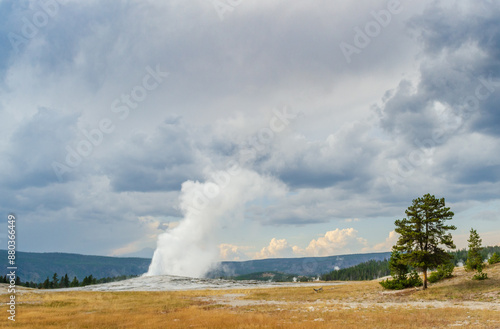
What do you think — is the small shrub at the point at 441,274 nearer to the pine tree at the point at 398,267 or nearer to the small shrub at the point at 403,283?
the small shrub at the point at 403,283

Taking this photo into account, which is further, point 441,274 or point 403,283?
point 441,274

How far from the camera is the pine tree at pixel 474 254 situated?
54.0 meters

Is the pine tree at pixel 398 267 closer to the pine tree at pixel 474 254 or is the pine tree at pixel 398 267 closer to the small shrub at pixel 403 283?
the small shrub at pixel 403 283

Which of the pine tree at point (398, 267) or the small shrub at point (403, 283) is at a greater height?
the pine tree at point (398, 267)

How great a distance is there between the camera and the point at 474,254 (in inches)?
2295

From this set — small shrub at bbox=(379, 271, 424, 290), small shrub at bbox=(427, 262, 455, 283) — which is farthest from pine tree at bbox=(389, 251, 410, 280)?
small shrub at bbox=(427, 262, 455, 283)

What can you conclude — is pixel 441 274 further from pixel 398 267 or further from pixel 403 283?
pixel 398 267

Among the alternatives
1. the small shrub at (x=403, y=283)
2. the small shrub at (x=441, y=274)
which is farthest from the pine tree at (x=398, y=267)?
the small shrub at (x=441, y=274)

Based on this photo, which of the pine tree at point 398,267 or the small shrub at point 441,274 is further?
the small shrub at point 441,274

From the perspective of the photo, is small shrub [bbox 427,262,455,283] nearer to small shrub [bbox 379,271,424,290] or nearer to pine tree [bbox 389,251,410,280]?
small shrub [bbox 379,271,424,290]

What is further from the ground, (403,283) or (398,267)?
(398,267)

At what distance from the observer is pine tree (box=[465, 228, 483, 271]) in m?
54.0

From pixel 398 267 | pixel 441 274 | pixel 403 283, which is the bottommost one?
pixel 403 283

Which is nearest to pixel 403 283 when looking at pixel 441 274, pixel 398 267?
pixel 398 267
